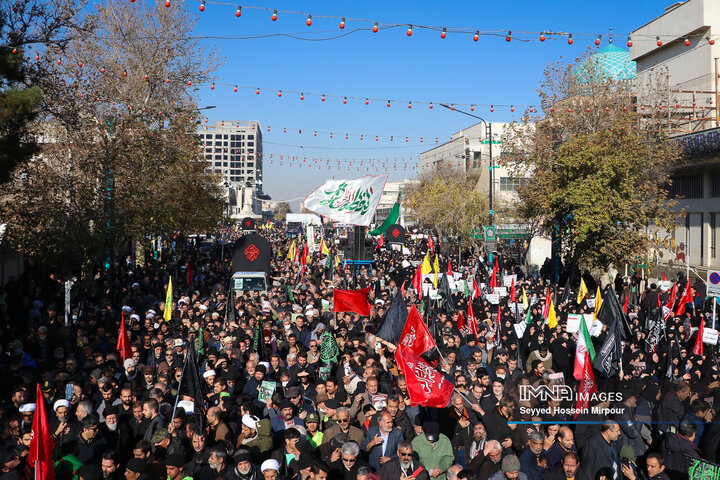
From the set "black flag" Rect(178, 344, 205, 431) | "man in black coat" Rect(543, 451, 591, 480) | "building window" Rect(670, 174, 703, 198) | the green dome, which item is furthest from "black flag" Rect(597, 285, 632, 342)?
the green dome

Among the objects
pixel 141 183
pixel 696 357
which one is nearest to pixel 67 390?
pixel 696 357

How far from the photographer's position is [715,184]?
3362 cm

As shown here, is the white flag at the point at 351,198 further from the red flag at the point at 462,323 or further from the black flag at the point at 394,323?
the black flag at the point at 394,323

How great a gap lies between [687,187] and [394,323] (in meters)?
28.5

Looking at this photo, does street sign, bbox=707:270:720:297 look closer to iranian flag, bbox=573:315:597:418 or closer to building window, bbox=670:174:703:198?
iranian flag, bbox=573:315:597:418

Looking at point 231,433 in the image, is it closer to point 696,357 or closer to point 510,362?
point 510,362

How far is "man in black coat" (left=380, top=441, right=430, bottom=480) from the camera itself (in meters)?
6.55

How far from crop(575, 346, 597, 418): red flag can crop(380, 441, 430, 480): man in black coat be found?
2364 mm

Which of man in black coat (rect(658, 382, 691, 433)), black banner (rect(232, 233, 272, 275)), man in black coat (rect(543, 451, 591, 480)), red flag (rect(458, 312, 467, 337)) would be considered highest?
black banner (rect(232, 233, 272, 275))

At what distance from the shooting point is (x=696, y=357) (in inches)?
460

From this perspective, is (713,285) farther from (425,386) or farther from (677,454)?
(425,386)

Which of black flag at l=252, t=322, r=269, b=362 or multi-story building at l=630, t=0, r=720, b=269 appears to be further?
multi-story building at l=630, t=0, r=720, b=269

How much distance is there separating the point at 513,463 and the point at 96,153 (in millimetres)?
19326

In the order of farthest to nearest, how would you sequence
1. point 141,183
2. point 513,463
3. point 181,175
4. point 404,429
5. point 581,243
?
point 181,175 → point 581,243 → point 141,183 → point 404,429 → point 513,463
